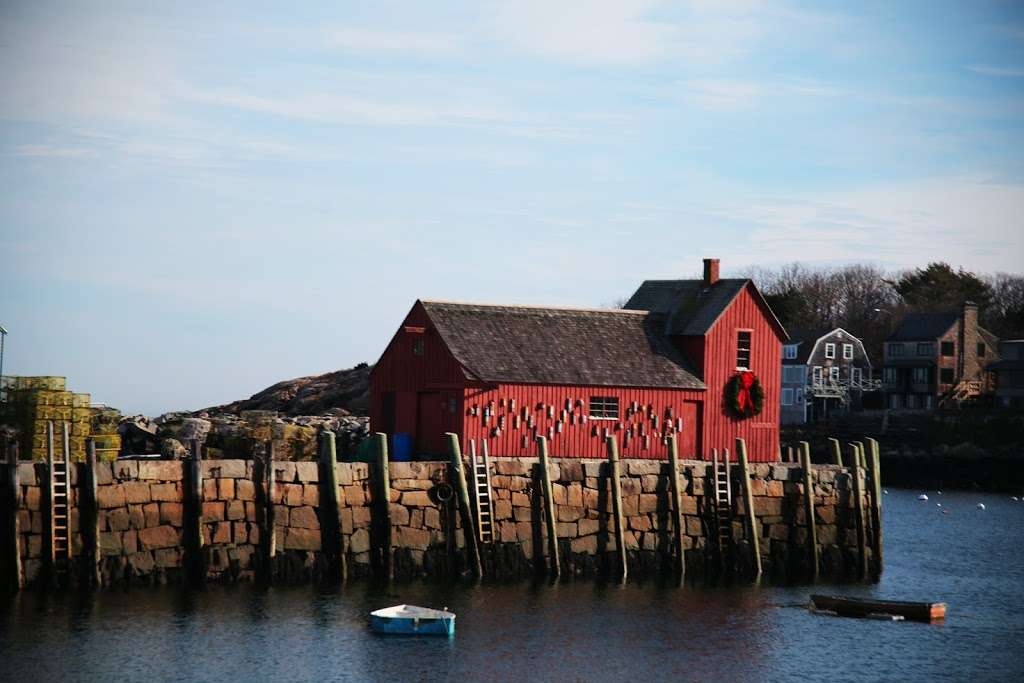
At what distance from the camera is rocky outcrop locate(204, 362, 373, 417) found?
76.7 m

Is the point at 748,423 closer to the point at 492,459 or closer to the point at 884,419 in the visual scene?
the point at 492,459

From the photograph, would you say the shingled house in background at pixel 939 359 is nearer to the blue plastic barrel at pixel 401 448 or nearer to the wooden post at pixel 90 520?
the blue plastic barrel at pixel 401 448

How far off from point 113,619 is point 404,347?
657 inches

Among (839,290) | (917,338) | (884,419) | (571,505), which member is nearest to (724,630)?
(571,505)

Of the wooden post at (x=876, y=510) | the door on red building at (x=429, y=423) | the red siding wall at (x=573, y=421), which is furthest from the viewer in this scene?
the door on red building at (x=429, y=423)

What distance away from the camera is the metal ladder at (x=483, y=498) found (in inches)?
1423

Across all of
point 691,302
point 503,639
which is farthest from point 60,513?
point 691,302

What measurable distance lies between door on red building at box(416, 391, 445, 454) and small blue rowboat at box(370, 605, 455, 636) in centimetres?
1216

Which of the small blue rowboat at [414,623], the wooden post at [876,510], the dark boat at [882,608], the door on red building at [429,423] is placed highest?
the door on red building at [429,423]

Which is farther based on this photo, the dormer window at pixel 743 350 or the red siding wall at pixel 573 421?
the dormer window at pixel 743 350

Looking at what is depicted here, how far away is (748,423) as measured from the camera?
155 ft

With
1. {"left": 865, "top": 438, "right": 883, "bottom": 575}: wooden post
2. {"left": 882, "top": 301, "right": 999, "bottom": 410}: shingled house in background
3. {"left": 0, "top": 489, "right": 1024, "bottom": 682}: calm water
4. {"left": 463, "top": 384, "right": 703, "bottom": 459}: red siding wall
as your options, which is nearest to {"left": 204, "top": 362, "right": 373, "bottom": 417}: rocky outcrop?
{"left": 463, "top": 384, "right": 703, "bottom": 459}: red siding wall

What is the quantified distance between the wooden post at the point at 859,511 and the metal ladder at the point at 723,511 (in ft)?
13.8

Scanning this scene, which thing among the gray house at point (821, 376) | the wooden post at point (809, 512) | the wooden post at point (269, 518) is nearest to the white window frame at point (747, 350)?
the wooden post at point (809, 512)
